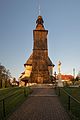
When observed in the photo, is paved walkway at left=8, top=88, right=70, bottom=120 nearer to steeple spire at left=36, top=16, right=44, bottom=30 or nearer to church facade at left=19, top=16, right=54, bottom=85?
church facade at left=19, top=16, right=54, bottom=85

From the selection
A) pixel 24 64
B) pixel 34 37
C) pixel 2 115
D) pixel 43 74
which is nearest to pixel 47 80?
pixel 43 74

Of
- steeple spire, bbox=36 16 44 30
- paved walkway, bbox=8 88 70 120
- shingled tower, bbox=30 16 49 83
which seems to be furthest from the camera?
steeple spire, bbox=36 16 44 30

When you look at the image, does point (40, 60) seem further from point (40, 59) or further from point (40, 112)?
point (40, 112)

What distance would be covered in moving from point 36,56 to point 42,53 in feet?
6.21

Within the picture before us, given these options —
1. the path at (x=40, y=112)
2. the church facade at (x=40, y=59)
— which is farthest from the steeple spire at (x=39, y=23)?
the path at (x=40, y=112)

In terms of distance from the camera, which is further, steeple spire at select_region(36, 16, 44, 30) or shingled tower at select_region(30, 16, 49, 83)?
steeple spire at select_region(36, 16, 44, 30)

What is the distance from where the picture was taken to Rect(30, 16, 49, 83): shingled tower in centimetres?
6278

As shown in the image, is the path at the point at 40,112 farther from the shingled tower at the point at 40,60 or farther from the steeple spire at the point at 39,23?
the steeple spire at the point at 39,23

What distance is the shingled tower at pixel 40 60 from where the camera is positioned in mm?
62784

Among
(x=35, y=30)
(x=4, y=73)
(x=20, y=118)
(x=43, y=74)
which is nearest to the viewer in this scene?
(x=20, y=118)

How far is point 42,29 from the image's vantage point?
2702 inches

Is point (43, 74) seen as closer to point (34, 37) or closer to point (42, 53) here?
point (42, 53)

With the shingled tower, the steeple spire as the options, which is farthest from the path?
the steeple spire

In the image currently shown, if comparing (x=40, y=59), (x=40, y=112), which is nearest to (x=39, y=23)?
(x=40, y=59)
